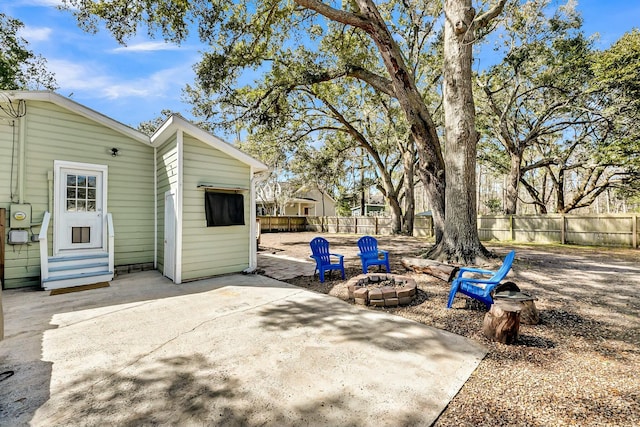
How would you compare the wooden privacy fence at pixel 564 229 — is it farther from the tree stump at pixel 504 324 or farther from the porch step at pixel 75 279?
the porch step at pixel 75 279

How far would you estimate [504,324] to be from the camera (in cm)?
282

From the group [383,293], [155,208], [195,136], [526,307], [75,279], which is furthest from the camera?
[155,208]

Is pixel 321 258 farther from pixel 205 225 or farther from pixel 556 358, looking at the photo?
pixel 556 358

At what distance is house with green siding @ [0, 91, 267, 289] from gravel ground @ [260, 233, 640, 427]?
2755 millimetres

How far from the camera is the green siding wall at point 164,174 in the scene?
568 centimetres

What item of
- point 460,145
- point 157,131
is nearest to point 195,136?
point 157,131

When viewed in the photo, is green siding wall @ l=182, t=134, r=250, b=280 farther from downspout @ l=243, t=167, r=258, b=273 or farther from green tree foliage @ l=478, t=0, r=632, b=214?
green tree foliage @ l=478, t=0, r=632, b=214

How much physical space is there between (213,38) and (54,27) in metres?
3.97

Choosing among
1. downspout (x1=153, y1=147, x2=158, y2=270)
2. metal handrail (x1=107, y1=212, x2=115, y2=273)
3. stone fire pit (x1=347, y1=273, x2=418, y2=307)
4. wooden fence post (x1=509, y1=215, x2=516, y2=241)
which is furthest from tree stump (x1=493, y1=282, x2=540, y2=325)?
wooden fence post (x1=509, y1=215, x2=516, y2=241)

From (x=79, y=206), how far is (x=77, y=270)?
132 centimetres

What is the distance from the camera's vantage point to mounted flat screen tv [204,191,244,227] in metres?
5.73

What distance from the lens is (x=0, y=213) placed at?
4855 mm

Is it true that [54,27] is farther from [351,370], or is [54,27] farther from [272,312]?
[351,370]

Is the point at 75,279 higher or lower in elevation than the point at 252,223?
lower
